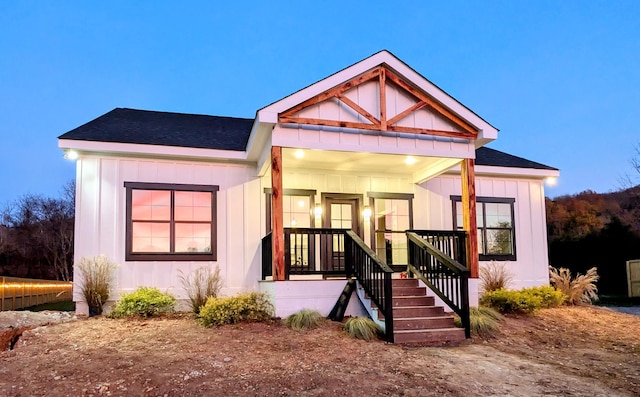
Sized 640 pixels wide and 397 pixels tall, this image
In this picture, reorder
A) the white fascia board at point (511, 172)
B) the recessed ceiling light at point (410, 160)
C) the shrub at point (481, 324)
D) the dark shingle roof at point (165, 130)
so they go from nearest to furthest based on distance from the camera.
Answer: the shrub at point (481, 324) → the dark shingle roof at point (165, 130) → the recessed ceiling light at point (410, 160) → the white fascia board at point (511, 172)

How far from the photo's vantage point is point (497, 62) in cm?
13012

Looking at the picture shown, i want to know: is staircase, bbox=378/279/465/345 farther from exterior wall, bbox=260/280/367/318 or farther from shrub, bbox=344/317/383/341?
exterior wall, bbox=260/280/367/318

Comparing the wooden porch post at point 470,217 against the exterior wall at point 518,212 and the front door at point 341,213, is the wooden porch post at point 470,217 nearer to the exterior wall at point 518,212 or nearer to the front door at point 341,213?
the exterior wall at point 518,212

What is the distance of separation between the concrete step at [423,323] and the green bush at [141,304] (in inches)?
170

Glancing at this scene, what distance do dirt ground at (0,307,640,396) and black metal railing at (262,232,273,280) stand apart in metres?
1.82

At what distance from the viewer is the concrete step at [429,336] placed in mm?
7359

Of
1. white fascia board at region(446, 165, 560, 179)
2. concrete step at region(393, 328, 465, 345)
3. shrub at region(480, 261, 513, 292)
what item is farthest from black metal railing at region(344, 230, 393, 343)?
white fascia board at region(446, 165, 560, 179)

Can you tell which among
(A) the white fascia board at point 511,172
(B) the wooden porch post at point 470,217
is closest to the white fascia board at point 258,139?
(B) the wooden porch post at point 470,217

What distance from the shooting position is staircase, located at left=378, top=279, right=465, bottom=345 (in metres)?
7.43

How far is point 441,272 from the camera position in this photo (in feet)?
28.3

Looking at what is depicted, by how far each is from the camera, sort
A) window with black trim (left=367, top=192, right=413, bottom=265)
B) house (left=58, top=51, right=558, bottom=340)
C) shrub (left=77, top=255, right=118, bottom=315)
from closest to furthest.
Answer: house (left=58, top=51, right=558, bottom=340) < shrub (left=77, top=255, right=118, bottom=315) < window with black trim (left=367, top=192, right=413, bottom=265)

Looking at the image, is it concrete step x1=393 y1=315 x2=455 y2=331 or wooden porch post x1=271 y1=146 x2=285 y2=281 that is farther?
wooden porch post x1=271 y1=146 x2=285 y2=281

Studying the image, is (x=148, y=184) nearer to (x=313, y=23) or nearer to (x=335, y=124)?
(x=335, y=124)

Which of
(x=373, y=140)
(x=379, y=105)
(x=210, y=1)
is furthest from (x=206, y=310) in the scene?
(x=210, y=1)
